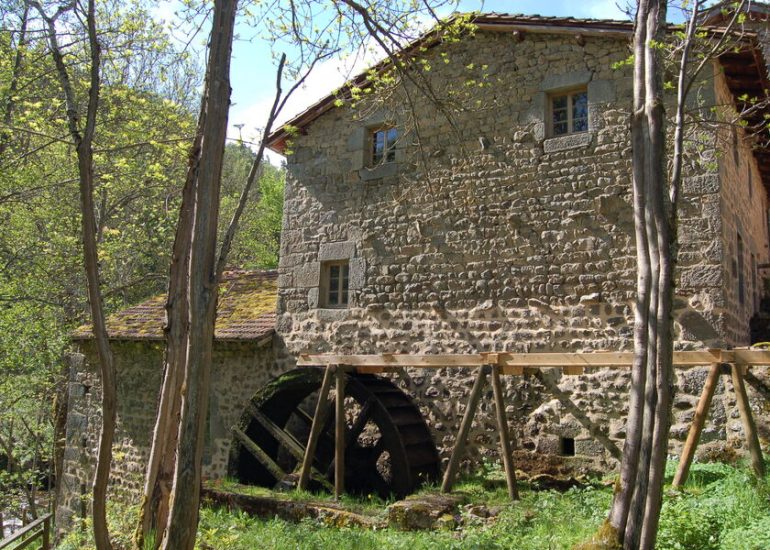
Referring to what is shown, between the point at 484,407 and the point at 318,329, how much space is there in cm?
263

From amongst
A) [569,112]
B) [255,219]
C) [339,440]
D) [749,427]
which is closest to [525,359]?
[749,427]

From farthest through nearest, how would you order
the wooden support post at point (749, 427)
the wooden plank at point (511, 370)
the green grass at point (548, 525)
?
the wooden plank at point (511, 370) < the wooden support post at point (749, 427) < the green grass at point (548, 525)

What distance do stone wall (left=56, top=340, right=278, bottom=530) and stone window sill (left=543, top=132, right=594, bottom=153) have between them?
4737 millimetres

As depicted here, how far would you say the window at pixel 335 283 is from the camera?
9133 mm

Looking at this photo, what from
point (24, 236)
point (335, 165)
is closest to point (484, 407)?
point (335, 165)

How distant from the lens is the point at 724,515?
4.50m

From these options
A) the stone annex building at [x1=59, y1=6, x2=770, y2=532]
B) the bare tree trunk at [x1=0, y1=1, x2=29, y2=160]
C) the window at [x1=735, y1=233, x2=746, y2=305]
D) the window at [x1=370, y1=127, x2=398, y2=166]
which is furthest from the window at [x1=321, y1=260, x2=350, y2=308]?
the window at [x1=735, y1=233, x2=746, y2=305]

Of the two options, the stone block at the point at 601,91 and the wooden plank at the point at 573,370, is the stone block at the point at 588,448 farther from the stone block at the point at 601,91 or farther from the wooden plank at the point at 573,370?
the stone block at the point at 601,91

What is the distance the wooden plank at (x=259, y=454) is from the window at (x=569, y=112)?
5359 mm

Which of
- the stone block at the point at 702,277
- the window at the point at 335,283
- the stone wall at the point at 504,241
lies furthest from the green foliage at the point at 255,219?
the stone block at the point at 702,277

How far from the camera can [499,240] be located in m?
7.84

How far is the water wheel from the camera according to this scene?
7477 millimetres

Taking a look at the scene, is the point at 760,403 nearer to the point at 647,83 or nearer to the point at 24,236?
the point at 647,83

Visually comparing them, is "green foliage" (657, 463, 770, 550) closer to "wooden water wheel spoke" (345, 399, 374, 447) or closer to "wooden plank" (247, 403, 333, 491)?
"wooden water wheel spoke" (345, 399, 374, 447)
